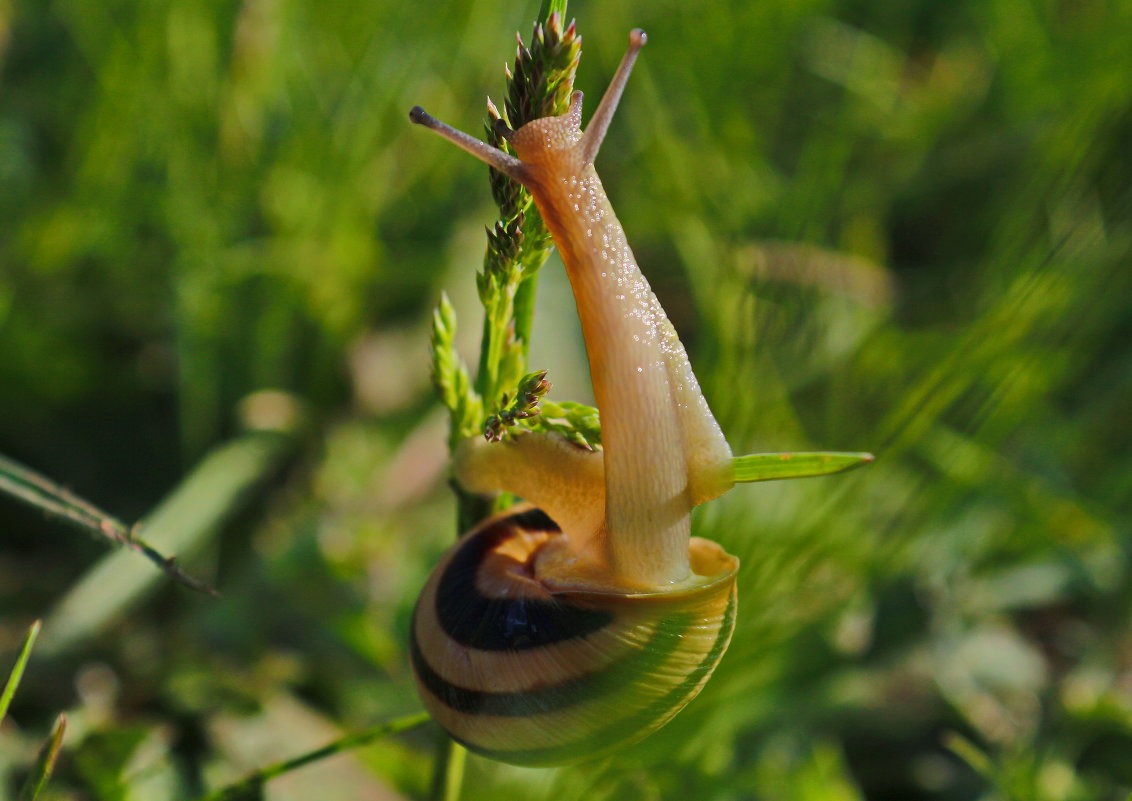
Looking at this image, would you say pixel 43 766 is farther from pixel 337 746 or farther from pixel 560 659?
pixel 560 659

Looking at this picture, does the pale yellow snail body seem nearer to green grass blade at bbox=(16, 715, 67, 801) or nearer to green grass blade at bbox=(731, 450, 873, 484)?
green grass blade at bbox=(731, 450, 873, 484)

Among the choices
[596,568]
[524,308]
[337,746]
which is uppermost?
[524,308]

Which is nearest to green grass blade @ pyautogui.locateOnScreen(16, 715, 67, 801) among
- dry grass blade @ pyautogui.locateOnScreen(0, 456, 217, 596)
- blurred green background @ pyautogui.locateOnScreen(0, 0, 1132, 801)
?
dry grass blade @ pyautogui.locateOnScreen(0, 456, 217, 596)

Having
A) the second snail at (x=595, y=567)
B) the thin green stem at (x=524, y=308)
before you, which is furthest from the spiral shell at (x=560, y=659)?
the thin green stem at (x=524, y=308)

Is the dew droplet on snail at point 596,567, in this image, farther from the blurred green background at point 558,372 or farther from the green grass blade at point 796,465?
the blurred green background at point 558,372

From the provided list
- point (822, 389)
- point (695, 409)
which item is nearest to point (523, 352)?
point (695, 409)

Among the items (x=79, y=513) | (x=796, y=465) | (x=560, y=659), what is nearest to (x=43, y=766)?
(x=79, y=513)
